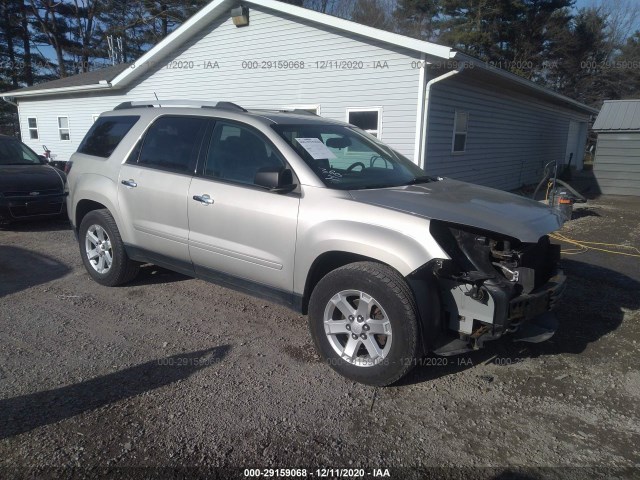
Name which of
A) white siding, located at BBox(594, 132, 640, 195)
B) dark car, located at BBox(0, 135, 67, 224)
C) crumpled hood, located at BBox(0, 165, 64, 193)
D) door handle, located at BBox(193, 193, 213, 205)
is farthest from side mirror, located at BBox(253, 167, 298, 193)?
white siding, located at BBox(594, 132, 640, 195)

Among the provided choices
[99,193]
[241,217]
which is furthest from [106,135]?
[241,217]

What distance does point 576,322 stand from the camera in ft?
14.6

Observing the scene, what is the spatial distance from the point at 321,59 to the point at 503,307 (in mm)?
9564

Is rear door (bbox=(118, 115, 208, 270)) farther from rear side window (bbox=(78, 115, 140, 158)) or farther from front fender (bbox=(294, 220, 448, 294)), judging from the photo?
front fender (bbox=(294, 220, 448, 294))

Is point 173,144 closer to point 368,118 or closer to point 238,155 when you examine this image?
point 238,155

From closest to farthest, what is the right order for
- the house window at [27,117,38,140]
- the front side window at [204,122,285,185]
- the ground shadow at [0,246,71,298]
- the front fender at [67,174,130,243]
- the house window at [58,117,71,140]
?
1. the front side window at [204,122,285,185]
2. the front fender at [67,174,130,243]
3. the ground shadow at [0,246,71,298]
4. the house window at [58,117,71,140]
5. the house window at [27,117,38,140]

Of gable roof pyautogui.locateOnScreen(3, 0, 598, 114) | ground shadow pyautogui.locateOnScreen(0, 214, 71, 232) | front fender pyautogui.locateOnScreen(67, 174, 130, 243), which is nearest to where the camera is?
front fender pyautogui.locateOnScreen(67, 174, 130, 243)

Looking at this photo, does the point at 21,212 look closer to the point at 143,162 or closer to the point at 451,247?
the point at 143,162

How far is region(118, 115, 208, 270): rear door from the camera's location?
4265mm

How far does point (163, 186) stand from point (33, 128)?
21205 mm

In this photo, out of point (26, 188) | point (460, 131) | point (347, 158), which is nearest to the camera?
point (347, 158)

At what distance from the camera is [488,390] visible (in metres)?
3.29

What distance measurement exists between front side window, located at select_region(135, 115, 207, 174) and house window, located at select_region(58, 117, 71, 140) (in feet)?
58.2

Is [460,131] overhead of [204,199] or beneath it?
overhead
